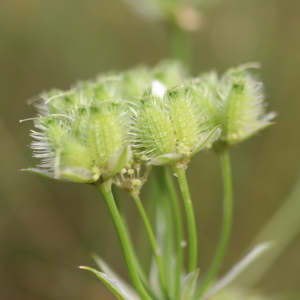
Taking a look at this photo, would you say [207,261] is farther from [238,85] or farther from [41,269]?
[238,85]

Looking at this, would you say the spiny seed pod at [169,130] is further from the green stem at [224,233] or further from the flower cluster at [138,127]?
the green stem at [224,233]

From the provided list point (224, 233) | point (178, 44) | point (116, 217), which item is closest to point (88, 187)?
point (178, 44)

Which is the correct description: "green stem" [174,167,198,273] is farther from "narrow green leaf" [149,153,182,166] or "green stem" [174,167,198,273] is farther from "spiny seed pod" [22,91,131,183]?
"spiny seed pod" [22,91,131,183]

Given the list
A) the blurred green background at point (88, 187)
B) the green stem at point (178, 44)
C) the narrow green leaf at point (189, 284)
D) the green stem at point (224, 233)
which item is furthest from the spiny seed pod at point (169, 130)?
the blurred green background at point (88, 187)

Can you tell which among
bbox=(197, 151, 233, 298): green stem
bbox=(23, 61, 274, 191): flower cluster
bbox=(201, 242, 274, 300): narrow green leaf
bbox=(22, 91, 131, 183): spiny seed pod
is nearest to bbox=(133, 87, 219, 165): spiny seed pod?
bbox=(23, 61, 274, 191): flower cluster

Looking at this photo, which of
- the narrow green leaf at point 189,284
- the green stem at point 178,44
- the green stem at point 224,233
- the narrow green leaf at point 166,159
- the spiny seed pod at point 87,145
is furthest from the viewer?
the green stem at point 178,44

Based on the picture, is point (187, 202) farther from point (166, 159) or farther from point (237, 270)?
point (237, 270)

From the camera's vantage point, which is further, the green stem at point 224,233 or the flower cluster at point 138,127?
the green stem at point 224,233
